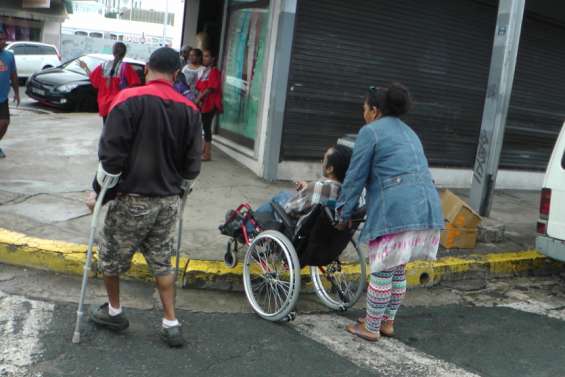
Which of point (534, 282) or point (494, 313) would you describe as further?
point (534, 282)

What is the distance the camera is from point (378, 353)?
161 inches

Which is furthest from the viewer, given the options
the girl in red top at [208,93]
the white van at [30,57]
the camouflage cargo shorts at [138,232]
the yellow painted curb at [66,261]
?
the white van at [30,57]

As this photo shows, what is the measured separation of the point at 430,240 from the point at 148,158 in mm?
1995

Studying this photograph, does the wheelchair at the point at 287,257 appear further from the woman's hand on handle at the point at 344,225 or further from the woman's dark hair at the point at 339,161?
the woman's dark hair at the point at 339,161

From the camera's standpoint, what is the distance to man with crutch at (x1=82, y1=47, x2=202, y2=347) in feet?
11.6

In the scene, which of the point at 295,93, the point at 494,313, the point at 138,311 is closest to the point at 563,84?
the point at 295,93

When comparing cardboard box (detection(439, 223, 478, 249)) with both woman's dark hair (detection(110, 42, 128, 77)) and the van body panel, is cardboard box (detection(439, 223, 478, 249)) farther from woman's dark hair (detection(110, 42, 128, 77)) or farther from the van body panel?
woman's dark hair (detection(110, 42, 128, 77))

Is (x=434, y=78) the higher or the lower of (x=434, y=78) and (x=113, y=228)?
the higher

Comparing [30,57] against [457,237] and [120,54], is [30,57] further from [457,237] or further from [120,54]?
[457,237]

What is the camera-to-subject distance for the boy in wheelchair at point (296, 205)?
14.5 ft

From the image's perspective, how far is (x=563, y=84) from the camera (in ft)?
36.3

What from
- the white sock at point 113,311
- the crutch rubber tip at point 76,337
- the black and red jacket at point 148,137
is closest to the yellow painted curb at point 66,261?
the white sock at point 113,311

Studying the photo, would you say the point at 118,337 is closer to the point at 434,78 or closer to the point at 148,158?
the point at 148,158

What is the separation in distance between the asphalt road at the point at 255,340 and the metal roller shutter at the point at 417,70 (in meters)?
3.75
